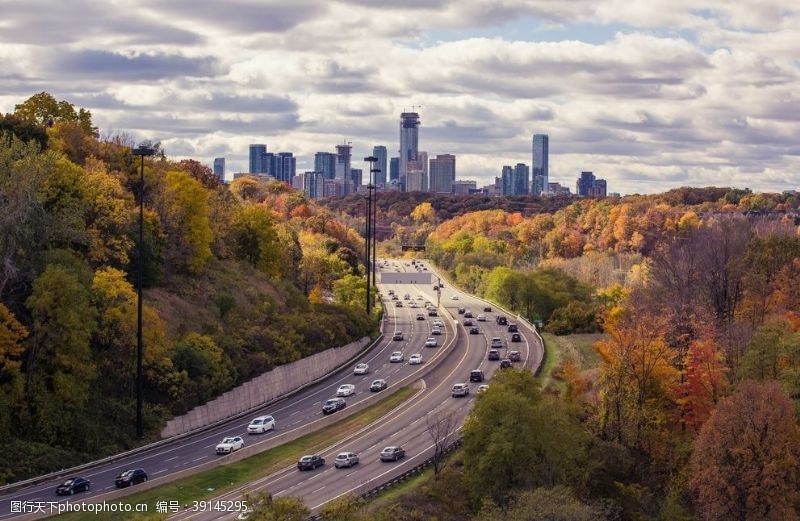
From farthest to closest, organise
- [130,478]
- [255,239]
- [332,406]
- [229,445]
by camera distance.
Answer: [255,239] → [332,406] → [229,445] → [130,478]

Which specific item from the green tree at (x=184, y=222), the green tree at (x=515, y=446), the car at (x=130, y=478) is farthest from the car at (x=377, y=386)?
the car at (x=130, y=478)

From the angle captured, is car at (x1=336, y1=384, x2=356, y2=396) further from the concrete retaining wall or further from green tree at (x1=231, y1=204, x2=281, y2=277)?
green tree at (x1=231, y1=204, x2=281, y2=277)

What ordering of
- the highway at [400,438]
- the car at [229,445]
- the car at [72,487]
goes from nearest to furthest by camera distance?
1. the car at [72,487]
2. the highway at [400,438]
3. the car at [229,445]

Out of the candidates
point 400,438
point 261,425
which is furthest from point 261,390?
point 400,438

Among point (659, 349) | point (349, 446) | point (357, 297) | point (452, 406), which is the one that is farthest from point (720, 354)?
point (357, 297)

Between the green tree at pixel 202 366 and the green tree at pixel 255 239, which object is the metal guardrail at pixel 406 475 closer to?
the green tree at pixel 202 366

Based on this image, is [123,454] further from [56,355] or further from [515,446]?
[515,446]
